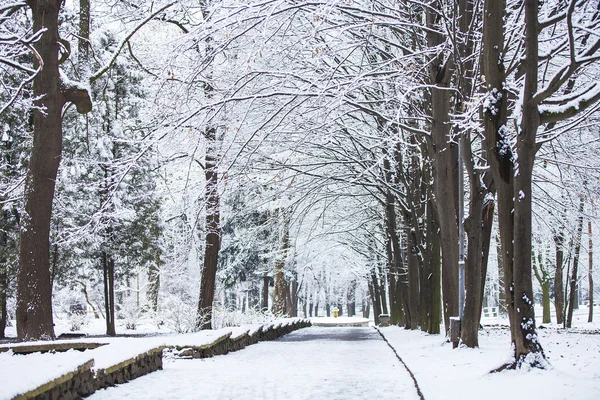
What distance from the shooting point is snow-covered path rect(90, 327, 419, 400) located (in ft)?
24.8

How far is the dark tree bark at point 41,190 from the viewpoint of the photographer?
38.6ft

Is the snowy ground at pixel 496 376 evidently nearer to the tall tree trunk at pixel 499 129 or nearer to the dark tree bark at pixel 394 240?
the tall tree trunk at pixel 499 129

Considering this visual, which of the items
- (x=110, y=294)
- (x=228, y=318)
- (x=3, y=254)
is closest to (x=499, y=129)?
(x=228, y=318)

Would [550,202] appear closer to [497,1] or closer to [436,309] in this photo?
[436,309]

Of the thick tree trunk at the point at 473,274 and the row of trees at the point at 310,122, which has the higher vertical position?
the row of trees at the point at 310,122

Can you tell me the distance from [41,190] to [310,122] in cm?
583

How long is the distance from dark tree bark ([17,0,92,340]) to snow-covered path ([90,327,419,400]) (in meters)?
2.63

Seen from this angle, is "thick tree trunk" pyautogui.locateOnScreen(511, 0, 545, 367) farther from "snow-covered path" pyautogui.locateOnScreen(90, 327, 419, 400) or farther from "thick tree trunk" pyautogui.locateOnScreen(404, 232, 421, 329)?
"thick tree trunk" pyautogui.locateOnScreen(404, 232, 421, 329)

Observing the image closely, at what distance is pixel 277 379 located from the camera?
9078 millimetres

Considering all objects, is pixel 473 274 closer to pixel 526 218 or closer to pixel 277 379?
pixel 526 218

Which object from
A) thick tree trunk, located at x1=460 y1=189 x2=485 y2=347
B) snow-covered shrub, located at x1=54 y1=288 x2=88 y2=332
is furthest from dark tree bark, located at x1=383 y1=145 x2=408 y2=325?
snow-covered shrub, located at x1=54 y1=288 x2=88 y2=332

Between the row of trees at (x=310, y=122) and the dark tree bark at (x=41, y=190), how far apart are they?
0.10ft

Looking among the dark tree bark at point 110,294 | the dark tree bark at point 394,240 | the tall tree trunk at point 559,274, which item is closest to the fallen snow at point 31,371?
the dark tree bark at point 394,240

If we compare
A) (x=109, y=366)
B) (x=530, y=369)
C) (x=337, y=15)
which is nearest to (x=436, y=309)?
(x=337, y=15)
